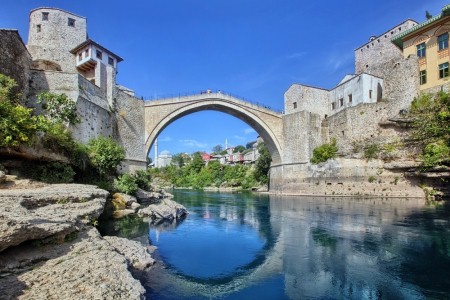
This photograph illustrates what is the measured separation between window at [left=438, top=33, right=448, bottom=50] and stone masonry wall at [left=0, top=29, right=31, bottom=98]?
25.2 metres

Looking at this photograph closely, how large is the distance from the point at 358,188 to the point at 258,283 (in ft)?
63.5

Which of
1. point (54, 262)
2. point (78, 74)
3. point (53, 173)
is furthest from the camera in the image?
point (78, 74)

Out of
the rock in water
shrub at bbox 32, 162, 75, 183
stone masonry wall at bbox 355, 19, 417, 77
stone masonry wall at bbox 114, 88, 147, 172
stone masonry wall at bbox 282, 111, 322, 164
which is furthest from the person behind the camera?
stone masonry wall at bbox 355, 19, 417, 77

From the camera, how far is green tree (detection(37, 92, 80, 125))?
49.6 ft

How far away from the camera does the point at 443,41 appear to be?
20.0 metres

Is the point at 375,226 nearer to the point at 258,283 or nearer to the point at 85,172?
the point at 258,283

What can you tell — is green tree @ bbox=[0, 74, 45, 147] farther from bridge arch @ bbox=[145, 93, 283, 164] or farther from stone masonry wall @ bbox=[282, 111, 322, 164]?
stone masonry wall @ bbox=[282, 111, 322, 164]

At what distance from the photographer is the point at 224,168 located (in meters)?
52.8

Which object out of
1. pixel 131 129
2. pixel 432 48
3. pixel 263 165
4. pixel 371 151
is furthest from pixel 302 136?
pixel 131 129

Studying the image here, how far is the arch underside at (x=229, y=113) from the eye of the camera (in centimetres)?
2503

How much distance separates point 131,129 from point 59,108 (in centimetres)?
772

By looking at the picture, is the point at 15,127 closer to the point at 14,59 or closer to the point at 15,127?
the point at 15,127

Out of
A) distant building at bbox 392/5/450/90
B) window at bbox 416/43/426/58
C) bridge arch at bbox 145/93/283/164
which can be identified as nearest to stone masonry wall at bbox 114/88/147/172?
bridge arch at bbox 145/93/283/164

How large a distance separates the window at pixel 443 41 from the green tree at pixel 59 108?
23.2 meters
